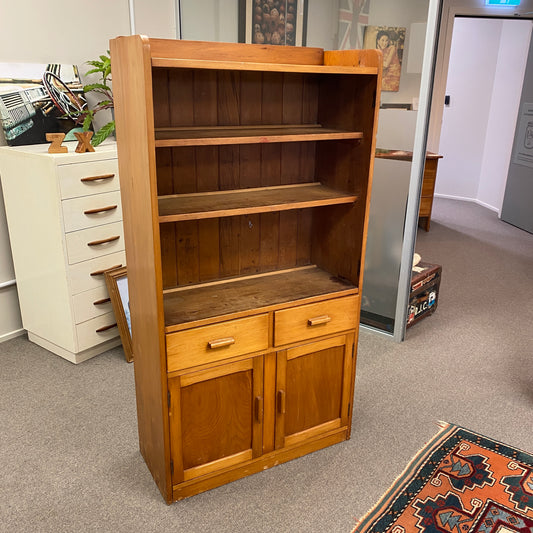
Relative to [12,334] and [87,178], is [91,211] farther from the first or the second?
[12,334]

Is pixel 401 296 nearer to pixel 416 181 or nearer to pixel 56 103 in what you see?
pixel 416 181

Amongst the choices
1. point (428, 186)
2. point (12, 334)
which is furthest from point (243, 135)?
point (428, 186)

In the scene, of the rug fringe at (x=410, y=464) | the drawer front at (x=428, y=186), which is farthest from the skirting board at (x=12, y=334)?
the drawer front at (x=428, y=186)

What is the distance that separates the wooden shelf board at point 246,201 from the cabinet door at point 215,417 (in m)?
0.57

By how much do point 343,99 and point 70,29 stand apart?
1.91 m

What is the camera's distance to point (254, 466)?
2.21 metres

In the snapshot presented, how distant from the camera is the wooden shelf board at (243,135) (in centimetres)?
174

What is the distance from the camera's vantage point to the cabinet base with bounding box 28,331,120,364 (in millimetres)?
3018

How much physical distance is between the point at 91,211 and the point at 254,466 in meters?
1.53

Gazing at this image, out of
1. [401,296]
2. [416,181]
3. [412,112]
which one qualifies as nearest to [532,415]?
[401,296]

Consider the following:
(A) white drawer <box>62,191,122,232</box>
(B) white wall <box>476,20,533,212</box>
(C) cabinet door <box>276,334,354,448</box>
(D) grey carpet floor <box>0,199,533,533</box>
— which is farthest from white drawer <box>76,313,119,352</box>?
(B) white wall <box>476,20,533,212</box>

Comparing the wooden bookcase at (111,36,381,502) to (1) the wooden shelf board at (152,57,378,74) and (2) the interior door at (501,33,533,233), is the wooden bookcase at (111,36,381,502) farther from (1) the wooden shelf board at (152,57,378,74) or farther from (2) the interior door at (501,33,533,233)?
(2) the interior door at (501,33,533,233)

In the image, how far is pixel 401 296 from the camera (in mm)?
3262

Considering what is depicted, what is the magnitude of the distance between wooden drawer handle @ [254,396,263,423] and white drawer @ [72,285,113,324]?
1.28 m
